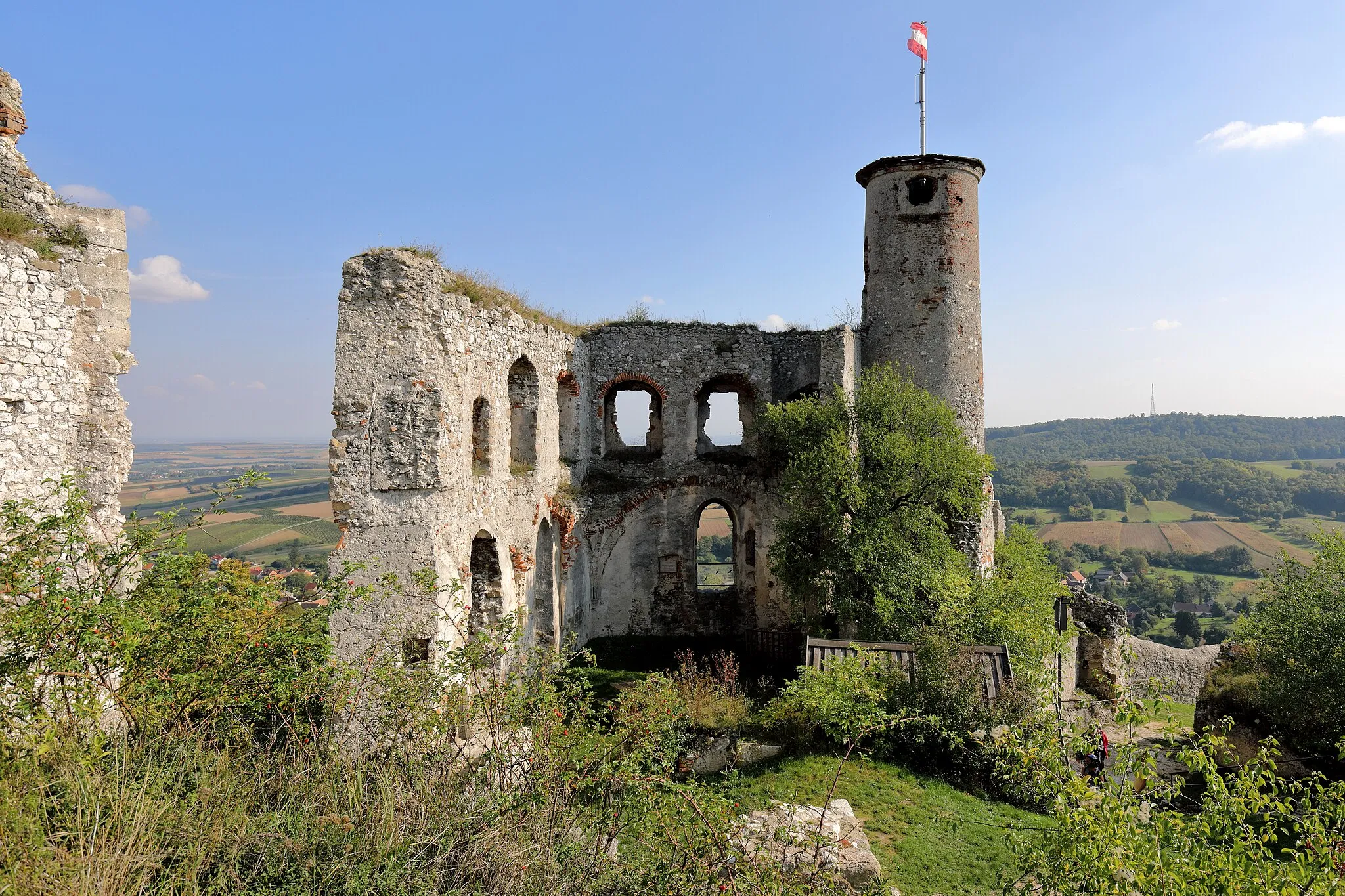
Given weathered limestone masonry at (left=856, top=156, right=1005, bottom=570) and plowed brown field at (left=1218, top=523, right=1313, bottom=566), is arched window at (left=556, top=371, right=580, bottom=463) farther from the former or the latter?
plowed brown field at (left=1218, top=523, right=1313, bottom=566)

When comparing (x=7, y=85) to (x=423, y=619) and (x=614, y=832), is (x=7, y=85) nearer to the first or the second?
(x=423, y=619)

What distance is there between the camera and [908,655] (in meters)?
10.5

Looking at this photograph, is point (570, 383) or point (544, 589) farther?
point (570, 383)

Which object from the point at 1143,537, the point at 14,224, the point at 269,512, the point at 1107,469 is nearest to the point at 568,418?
the point at 14,224

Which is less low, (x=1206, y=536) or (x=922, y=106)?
(x=922, y=106)

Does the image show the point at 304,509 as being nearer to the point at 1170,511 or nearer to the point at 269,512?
the point at 269,512

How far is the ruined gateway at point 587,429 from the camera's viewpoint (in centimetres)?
785

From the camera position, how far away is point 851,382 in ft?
43.3

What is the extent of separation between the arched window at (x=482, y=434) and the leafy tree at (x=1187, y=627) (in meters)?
32.0

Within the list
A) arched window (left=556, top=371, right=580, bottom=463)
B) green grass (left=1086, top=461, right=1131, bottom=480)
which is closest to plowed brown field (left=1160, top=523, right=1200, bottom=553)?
green grass (left=1086, top=461, right=1131, bottom=480)

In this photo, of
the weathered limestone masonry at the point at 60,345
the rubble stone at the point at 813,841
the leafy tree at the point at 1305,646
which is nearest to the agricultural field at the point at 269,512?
the weathered limestone masonry at the point at 60,345

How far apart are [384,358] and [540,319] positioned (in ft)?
14.3

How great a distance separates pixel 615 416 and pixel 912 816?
31.6 feet

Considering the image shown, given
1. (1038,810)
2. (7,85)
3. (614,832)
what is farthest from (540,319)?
(1038,810)
